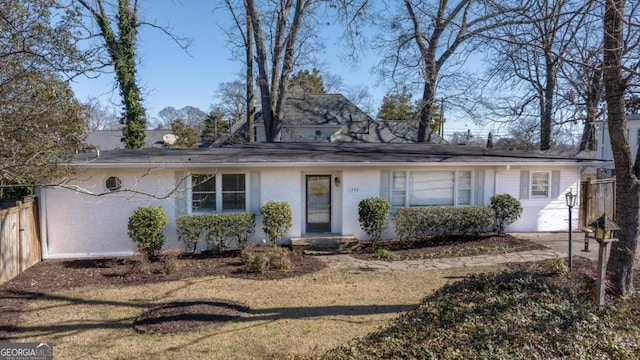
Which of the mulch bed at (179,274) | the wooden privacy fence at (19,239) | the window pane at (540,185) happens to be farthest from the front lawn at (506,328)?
the window pane at (540,185)

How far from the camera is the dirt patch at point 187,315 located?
5.71 metres

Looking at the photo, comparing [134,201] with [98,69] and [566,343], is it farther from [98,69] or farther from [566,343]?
[566,343]

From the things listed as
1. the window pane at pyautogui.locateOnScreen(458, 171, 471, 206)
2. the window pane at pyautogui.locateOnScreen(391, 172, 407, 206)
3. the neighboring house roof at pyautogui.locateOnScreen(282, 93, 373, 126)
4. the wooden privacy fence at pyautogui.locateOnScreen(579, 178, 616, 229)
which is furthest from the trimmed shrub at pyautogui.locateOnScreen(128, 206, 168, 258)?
the neighboring house roof at pyautogui.locateOnScreen(282, 93, 373, 126)

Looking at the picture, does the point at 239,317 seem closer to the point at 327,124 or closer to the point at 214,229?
the point at 214,229

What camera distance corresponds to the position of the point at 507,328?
11.4ft

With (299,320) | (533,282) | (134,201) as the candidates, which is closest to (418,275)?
(299,320)

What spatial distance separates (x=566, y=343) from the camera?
10.9 ft

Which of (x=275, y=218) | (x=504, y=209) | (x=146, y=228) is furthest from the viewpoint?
(x=504, y=209)

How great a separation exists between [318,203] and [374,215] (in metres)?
1.99

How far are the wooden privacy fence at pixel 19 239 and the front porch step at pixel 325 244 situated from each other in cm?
644

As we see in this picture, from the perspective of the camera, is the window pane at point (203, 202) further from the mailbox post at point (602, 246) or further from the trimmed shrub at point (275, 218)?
the mailbox post at point (602, 246)

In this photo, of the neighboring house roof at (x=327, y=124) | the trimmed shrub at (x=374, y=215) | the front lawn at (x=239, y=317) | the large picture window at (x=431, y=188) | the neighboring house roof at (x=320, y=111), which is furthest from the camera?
the neighboring house roof at (x=320, y=111)

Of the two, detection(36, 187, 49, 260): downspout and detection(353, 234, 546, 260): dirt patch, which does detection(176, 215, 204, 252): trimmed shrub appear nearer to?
detection(36, 187, 49, 260): downspout

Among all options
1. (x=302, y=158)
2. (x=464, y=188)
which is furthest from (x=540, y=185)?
(x=302, y=158)
